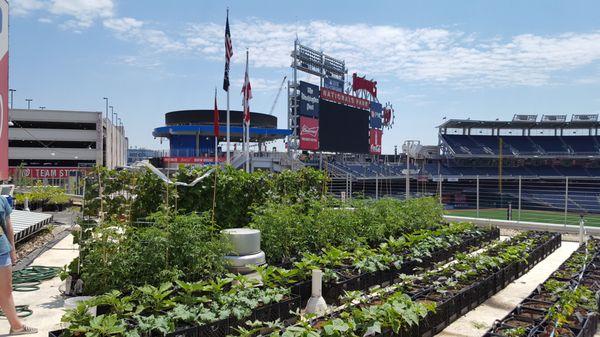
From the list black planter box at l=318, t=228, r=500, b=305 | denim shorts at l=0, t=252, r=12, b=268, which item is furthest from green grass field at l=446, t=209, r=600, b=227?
denim shorts at l=0, t=252, r=12, b=268

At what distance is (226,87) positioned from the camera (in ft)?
58.1

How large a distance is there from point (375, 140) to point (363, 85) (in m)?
5.87

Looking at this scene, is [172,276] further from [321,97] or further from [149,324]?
[321,97]

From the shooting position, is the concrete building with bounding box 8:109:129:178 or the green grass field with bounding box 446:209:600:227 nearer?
the green grass field with bounding box 446:209:600:227

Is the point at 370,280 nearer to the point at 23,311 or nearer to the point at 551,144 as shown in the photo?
the point at 23,311

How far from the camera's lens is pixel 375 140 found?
46719 mm

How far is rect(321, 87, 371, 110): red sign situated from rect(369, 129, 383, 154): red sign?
5312 mm

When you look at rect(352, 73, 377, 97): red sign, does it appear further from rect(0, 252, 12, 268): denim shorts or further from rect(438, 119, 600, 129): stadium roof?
rect(0, 252, 12, 268): denim shorts

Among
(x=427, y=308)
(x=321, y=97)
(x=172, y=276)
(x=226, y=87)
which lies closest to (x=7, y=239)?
(x=172, y=276)

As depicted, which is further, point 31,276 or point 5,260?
point 31,276

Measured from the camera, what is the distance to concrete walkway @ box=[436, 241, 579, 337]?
5.81m

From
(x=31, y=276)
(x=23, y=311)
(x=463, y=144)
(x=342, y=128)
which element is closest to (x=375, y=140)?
(x=342, y=128)

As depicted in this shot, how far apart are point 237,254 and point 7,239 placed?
10.2ft

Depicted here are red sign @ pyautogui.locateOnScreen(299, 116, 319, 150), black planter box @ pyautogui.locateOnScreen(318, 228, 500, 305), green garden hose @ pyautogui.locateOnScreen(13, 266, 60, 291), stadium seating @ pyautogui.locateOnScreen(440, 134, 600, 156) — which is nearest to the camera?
black planter box @ pyautogui.locateOnScreen(318, 228, 500, 305)
